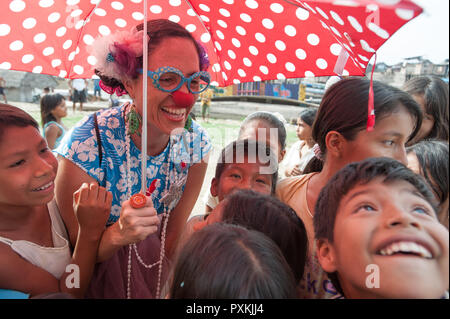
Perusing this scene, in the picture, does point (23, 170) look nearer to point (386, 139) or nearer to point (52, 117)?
point (386, 139)

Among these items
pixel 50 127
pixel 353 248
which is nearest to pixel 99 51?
pixel 353 248

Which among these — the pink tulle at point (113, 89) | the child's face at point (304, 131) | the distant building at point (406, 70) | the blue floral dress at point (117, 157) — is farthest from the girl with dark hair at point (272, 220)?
the distant building at point (406, 70)

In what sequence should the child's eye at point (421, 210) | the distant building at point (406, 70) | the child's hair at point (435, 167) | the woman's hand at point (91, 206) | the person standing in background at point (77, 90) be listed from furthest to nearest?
the distant building at point (406, 70)
the person standing in background at point (77, 90)
the child's hair at point (435, 167)
the woman's hand at point (91, 206)
the child's eye at point (421, 210)

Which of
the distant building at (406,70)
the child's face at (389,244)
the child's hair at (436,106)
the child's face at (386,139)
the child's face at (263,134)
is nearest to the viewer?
the child's face at (389,244)

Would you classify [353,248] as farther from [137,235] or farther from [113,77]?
[113,77]

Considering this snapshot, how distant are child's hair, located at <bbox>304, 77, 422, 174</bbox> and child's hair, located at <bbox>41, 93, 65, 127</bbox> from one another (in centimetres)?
372

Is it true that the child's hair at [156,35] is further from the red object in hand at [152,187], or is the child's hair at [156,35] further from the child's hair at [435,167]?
the child's hair at [435,167]

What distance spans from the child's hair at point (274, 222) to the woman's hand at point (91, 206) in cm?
47

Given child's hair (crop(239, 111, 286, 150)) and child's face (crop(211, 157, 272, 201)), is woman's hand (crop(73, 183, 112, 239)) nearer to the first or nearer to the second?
child's face (crop(211, 157, 272, 201))

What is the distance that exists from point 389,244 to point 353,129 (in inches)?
31.3

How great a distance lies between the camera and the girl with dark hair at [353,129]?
1438 millimetres

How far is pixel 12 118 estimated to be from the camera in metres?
1.22
